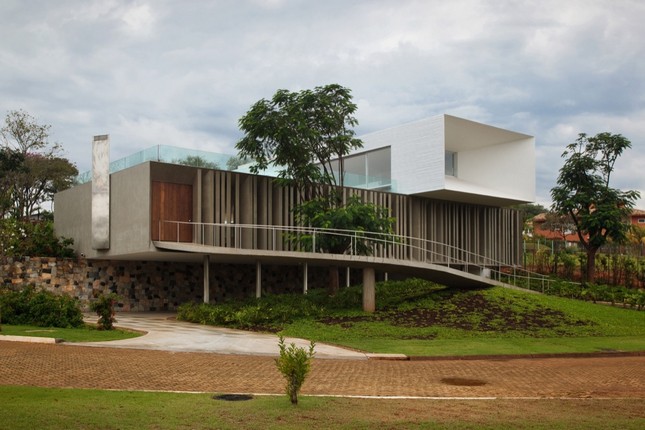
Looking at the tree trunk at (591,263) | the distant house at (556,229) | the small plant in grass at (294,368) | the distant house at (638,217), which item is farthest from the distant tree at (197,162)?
the distant house at (638,217)

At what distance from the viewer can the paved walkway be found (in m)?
11.7

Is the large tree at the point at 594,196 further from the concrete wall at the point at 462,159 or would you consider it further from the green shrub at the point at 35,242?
the green shrub at the point at 35,242

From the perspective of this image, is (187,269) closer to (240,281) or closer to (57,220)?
(240,281)

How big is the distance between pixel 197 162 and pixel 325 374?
15556 mm

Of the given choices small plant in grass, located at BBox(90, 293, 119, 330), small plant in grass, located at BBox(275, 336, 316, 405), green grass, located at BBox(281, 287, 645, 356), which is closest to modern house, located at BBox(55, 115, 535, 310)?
green grass, located at BBox(281, 287, 645, 356)

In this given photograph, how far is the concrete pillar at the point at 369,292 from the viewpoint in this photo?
24906 millimetres

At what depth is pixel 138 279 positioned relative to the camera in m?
30.3

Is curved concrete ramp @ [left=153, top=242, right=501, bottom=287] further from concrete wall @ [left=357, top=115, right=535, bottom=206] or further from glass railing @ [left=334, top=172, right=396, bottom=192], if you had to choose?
glass railing @ [left=334, top=172, right=396, bottom=192]

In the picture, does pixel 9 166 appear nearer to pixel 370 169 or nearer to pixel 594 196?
pixel 370 169

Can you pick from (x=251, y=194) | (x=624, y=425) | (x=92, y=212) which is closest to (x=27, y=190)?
(x=92, y=212)

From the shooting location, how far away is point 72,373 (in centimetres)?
1262

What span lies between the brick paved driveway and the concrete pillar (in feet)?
26.6

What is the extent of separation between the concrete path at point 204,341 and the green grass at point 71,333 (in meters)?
0.57

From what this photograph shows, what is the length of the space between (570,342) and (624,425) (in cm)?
1248
